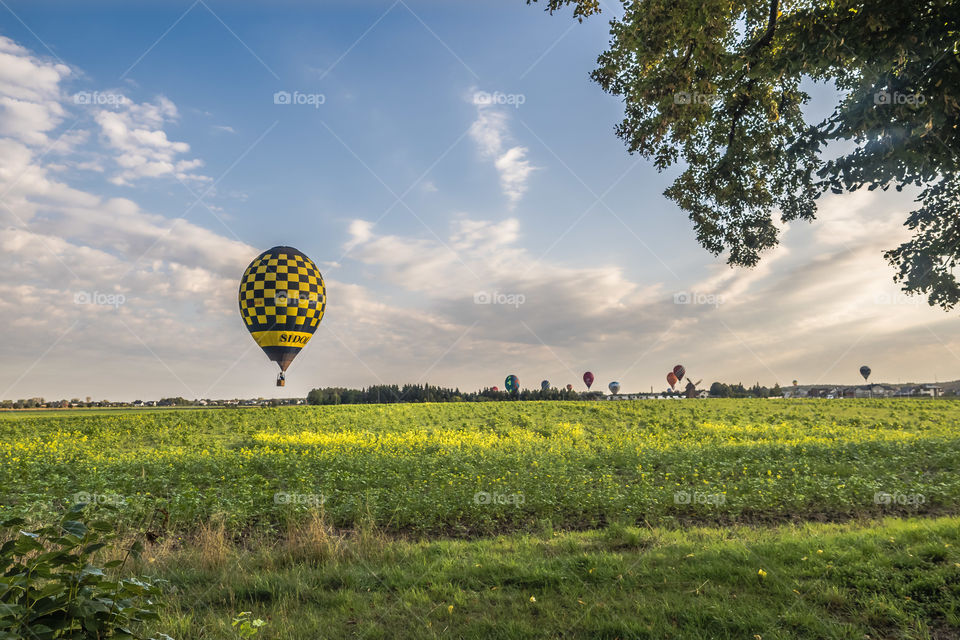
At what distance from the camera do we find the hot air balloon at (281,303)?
31.6 m

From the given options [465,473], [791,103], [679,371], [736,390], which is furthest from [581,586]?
[736,390]

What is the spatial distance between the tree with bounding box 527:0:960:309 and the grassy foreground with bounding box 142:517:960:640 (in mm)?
5891

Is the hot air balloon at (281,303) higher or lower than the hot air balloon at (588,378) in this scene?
higher

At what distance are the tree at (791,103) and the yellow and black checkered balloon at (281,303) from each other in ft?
80.4

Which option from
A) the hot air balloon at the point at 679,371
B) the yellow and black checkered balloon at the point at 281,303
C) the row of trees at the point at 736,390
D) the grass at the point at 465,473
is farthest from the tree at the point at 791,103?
the row of trees at the point at 736,390

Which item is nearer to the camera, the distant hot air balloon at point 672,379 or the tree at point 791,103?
the tree at point 791,103

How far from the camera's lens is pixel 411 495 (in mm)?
12273

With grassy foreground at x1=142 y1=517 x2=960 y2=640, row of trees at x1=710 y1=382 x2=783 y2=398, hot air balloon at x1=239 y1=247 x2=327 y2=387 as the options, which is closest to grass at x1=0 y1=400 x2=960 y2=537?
grassy foreground at x1=142 y1=517 x2=960 y2=640

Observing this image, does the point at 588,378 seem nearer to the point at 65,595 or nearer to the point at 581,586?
the point at 581,586

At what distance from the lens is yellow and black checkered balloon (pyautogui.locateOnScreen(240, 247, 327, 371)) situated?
104 feet

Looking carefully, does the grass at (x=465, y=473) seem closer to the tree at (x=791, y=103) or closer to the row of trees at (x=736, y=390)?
the tree at (x=791, y=103)

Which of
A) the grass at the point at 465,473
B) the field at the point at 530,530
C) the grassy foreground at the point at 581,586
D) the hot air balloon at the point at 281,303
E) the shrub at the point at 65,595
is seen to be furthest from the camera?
the hot air balloon at the point at 281,303

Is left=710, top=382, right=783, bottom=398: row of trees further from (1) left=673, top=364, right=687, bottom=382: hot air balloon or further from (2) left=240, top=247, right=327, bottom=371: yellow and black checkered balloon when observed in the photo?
(2) left=240, top=247, right=327, bottom=371: yellow and black checkered balloon

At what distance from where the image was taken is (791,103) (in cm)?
1220
